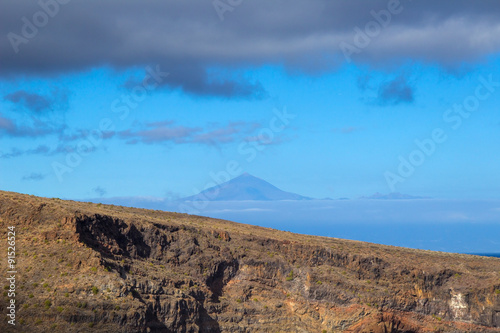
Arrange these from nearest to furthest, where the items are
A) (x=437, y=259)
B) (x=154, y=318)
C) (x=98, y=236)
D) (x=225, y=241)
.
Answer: (x=154, y=318), (x=98, y=236), (x=225, y=241), (x=437, y=259)

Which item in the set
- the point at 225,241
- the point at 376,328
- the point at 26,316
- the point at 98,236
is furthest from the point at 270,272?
the point at 26,316

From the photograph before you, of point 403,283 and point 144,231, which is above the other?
point 144,231

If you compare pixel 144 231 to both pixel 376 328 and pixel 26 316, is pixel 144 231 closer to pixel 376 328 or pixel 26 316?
pixel 26 316

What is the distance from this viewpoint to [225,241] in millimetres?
84812

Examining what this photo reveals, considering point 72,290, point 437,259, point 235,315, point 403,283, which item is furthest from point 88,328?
point 437,259

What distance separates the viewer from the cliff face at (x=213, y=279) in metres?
65.5

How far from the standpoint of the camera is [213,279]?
79.8m

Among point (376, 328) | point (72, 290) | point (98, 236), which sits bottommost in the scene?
point (376, 328)

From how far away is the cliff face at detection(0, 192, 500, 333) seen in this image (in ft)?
215

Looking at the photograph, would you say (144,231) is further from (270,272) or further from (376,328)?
(376,328)

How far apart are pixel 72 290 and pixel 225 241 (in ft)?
80.8

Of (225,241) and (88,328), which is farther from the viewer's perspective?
(225,241)

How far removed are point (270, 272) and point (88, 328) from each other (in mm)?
26556

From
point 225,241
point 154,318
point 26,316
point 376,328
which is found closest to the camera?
point 26,316
